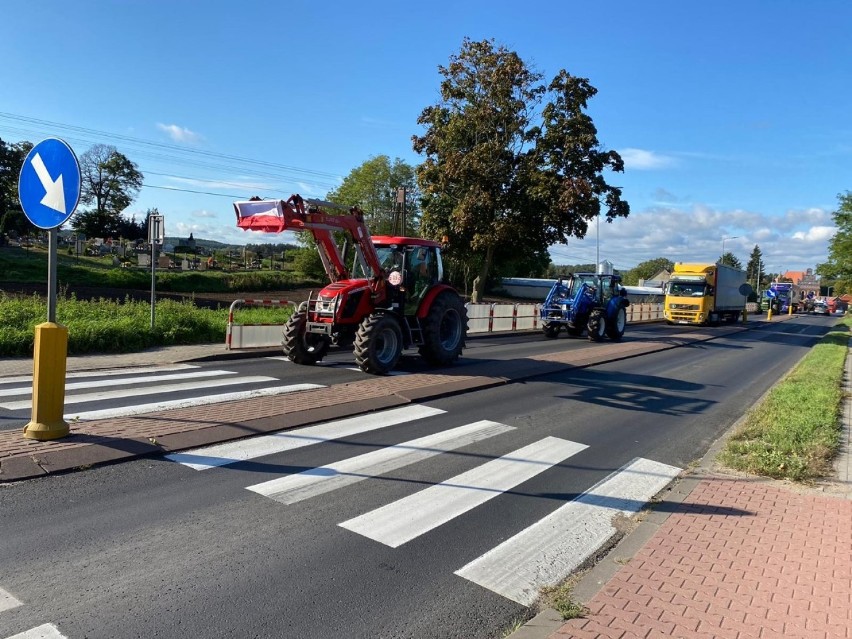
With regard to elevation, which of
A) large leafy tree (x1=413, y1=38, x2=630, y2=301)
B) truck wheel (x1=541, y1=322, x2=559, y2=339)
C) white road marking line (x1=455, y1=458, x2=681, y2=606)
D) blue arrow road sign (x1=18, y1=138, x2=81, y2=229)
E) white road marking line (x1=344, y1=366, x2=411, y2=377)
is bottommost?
white road marking line (x1=455, y1=458, x2=681, y2=606)

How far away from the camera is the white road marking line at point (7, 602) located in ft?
10.5

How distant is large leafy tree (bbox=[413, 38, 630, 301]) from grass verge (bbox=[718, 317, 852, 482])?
16.4 m

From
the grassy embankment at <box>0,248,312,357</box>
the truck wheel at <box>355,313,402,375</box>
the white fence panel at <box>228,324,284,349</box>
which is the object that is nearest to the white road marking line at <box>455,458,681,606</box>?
the truck wheel at <box>355,313,402,375</box>

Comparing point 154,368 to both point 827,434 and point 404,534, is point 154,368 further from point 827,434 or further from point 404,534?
point 827,434

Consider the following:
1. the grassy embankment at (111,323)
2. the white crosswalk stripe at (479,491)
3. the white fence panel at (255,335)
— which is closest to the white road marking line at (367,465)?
the white crosswalk stripe at (479,491)

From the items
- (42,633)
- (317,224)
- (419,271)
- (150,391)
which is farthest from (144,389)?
(42,633)

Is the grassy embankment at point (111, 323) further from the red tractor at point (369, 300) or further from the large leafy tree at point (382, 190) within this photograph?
the large leafy tree at point (382, 190)

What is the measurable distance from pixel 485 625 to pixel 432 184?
26.4 meters

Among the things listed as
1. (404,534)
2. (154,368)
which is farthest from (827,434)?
(154,368)

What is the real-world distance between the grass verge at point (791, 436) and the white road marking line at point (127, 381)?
7932 millimetres

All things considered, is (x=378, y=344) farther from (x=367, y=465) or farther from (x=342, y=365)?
(x=367, y=465)

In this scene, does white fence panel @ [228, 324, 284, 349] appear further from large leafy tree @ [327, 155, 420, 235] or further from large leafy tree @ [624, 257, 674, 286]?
large leafy tree @ [624, 257, 674, 286]

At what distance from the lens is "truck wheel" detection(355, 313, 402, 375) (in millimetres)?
10664

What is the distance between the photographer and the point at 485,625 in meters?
3.39
